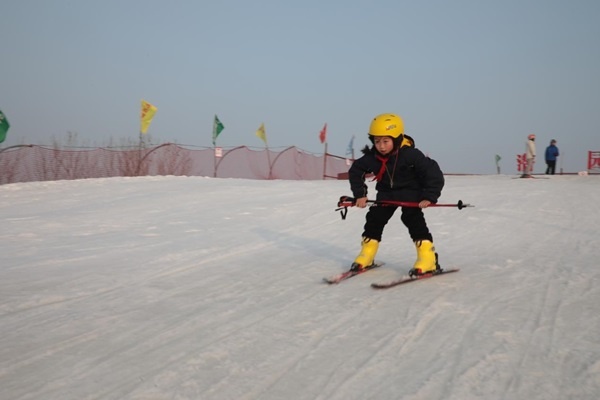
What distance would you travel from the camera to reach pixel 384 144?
480cm

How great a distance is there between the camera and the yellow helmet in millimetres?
4711

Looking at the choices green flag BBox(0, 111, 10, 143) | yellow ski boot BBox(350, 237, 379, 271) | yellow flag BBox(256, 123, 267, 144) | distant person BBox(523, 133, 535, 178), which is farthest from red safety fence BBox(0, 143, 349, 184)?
yellow ski boot BBox(350, 237, 379, 271)

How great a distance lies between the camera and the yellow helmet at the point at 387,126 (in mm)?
4711

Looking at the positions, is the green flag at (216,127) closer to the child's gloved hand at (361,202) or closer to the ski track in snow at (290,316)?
the ski track in snow at (290,316)

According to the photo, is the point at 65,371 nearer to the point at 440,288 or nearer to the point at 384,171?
the point at 440,288

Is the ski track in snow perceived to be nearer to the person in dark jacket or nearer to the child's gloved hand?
the person in dark jacket

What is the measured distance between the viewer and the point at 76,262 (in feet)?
19.2

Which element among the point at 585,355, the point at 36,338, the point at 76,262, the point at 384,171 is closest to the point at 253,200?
the point at 76,262

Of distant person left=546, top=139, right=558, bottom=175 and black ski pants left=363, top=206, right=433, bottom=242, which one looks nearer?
black ski pants left=363, top=206, right=433, bottom=242

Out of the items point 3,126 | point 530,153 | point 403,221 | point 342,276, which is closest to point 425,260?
point 403,221

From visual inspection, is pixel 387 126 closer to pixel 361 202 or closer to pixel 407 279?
pixel 361 202

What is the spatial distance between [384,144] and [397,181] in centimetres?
43

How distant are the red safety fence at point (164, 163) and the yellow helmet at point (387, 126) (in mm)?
14895

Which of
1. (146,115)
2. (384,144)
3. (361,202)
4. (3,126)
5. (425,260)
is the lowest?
(425,260)
